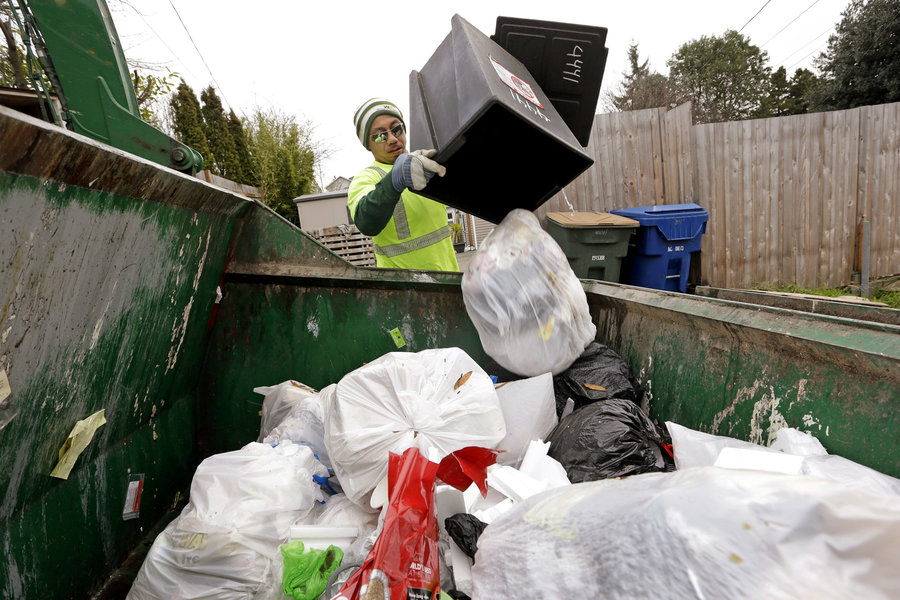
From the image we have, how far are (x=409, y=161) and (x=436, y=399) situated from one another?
3.02 ft

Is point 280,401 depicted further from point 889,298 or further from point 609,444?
point 889,298

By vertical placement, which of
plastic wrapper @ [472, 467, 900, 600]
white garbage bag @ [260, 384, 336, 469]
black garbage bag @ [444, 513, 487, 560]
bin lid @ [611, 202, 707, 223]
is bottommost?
black garbage bag @ [444, 513, 487, 560]

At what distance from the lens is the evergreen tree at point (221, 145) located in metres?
14.4

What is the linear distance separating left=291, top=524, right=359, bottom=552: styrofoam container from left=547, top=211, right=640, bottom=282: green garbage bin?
371 cm

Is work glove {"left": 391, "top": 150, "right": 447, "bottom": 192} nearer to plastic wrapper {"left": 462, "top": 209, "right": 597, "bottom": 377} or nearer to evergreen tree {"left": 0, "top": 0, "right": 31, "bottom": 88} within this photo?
→ plastic wrapper {"left": 462, "top": 209, "right": 597, "bottom": 377}

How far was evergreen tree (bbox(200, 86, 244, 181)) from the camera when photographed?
14.4m

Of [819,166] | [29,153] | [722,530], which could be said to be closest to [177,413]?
[29,153]

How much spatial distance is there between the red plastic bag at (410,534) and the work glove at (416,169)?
1071 millimetres

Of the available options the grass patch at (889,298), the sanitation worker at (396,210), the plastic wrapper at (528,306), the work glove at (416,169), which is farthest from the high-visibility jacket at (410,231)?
the grass patch at (889,298)

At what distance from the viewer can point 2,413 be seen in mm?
988

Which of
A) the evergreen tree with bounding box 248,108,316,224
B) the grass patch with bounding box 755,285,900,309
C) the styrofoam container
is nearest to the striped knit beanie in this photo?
the styrofoam container

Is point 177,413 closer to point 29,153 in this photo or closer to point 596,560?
point 29,153

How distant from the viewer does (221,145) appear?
1460cm

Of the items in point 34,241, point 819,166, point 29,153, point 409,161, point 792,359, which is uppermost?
point 819,166
